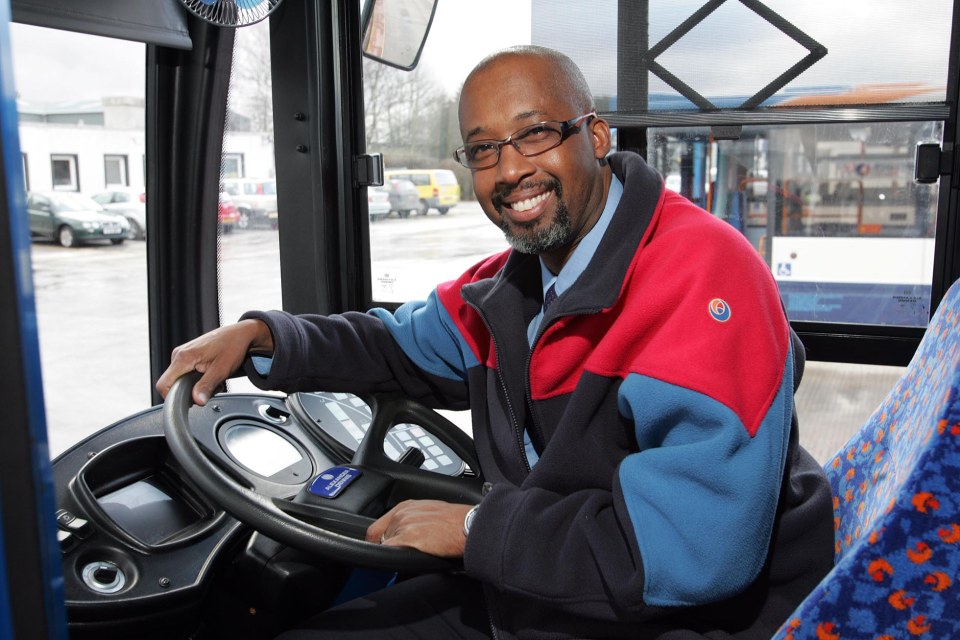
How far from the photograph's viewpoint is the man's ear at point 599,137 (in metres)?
1.54

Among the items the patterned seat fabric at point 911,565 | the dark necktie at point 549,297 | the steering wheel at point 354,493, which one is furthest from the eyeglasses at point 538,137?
the patterned seat fabric at point 911,565

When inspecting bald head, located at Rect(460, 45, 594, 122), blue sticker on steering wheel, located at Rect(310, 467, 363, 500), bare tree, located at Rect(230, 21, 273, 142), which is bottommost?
blue sticker on steering wheel, located at Rect(310, 467, 363, 500)

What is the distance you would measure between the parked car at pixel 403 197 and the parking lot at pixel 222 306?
3cm

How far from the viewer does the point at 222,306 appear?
2619mm

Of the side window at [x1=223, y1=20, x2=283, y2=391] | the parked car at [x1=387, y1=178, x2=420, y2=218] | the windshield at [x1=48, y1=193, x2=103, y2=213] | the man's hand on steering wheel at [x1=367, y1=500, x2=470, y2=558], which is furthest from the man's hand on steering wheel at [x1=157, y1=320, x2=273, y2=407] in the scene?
the parked car at [x1=387, y1=178, x2=420, y2=218]

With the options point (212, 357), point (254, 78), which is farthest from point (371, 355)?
point (254, 78)

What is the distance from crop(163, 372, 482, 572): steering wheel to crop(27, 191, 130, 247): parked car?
84 cm

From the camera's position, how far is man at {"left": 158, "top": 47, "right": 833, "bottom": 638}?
1.15m

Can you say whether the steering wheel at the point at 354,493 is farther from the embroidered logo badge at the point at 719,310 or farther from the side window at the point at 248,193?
the side window at the point at 248,193

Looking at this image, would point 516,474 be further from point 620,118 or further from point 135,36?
point 135,36

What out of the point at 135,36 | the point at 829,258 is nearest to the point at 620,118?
the point at 829,258

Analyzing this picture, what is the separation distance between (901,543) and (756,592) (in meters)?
0.38

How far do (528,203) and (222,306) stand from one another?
1.41 m

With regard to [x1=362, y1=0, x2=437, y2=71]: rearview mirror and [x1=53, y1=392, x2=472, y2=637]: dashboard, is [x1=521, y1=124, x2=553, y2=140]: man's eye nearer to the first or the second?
[x1=53, y1=392, x2=472, y2=637]: dashboard
